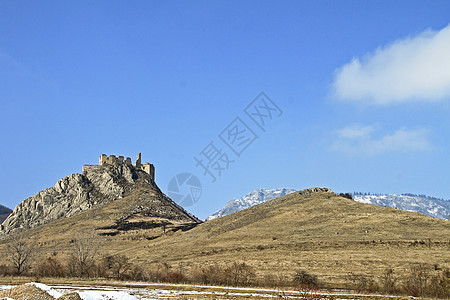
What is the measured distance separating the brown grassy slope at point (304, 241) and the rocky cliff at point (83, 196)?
43.9 m

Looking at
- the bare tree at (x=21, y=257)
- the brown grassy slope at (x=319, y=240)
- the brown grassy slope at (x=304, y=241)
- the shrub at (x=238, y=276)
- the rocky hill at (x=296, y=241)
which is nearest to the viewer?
the shrub at (x=238, y=276)

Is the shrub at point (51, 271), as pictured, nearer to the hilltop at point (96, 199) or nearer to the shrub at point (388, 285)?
the shrub at point (388, 285)

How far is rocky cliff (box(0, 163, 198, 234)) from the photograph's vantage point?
162 metres

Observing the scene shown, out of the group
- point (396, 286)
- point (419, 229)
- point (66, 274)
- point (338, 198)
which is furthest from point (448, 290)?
point (338, 198)

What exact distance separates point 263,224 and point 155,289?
52338mm

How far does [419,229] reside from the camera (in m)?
74.9

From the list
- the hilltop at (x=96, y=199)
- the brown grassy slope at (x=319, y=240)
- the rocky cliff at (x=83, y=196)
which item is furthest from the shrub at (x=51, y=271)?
the rocky cliff at (x=83, y=196)

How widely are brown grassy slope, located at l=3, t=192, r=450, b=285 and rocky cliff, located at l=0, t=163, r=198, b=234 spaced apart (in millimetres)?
43880

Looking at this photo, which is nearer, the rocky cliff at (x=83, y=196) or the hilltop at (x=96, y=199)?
the hilltop at (x=96, y=199)

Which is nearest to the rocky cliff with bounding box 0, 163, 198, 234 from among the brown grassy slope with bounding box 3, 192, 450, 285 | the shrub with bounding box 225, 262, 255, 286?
the brown grassy slope with bounding box 3, 192, 450, 285

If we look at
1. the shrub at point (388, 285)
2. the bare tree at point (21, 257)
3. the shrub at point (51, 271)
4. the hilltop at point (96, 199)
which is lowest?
the shrub at point (388, 285)

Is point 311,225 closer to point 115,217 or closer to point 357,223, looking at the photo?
point 357,223

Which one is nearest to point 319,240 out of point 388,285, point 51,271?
point 388,285

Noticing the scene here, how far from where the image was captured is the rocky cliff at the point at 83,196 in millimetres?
161750
